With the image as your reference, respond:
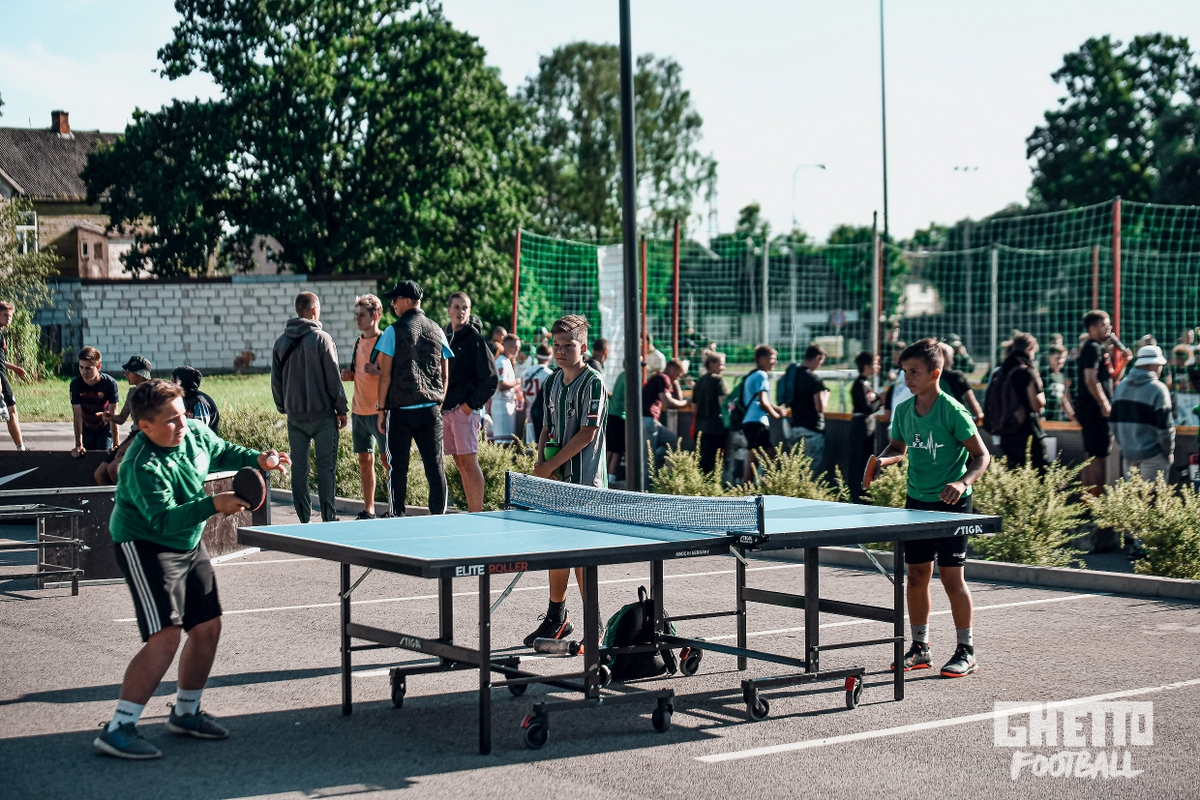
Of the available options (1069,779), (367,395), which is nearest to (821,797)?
(1069,779)

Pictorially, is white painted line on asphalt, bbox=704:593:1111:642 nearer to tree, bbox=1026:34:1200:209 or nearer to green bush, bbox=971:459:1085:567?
green bush, bbox=971:459:1085:567

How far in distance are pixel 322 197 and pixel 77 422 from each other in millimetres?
31170

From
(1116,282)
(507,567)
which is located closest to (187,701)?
(507,567)

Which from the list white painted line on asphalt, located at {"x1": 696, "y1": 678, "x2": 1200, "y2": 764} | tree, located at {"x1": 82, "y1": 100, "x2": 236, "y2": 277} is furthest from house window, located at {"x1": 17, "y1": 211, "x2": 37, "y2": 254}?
white painted line on asphalt, located at {"x1": 696, "y1": 678, "x2": 1200, "y2": 764}

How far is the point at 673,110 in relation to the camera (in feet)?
243

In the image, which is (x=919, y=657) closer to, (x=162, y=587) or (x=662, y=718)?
(x=662, y=718)

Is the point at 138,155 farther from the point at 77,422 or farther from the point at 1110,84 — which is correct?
the point at 1110,84

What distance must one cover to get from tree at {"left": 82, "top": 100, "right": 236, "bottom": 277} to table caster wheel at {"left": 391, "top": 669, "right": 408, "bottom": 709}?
38.7 metres

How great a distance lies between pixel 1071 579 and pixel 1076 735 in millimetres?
4528

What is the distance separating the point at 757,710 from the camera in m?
7.01

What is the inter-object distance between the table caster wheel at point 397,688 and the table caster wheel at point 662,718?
51.9 inches

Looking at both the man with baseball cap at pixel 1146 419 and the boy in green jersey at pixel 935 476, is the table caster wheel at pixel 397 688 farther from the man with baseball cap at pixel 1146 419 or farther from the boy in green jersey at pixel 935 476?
the man with baseball cap at pixel 1146 419

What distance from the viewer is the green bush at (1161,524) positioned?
36.2 feet

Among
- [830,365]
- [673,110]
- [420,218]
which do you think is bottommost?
[830,365]
